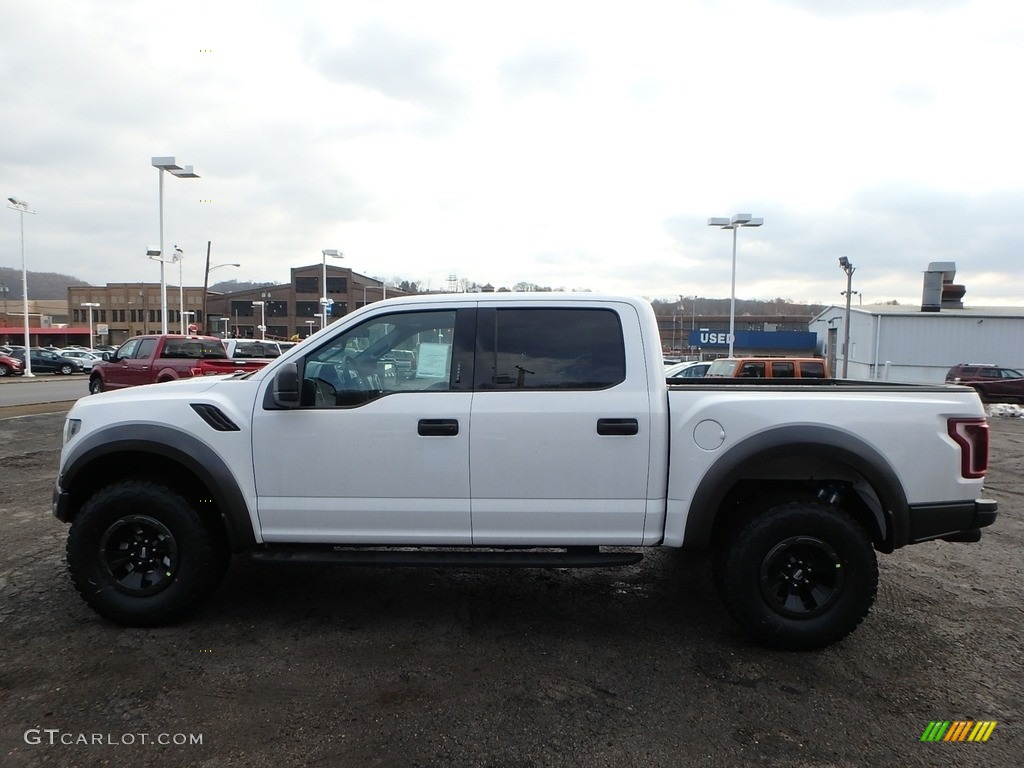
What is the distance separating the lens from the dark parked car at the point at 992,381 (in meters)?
23.2

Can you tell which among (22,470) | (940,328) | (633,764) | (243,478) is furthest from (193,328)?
(940,328)

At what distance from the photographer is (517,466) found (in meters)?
3.75

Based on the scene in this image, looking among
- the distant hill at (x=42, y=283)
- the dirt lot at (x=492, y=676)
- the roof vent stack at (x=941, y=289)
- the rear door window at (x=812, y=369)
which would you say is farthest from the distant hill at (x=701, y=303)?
the dirt lot at (x=492, y=676)

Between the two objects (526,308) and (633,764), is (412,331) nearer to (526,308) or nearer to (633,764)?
(526,308)

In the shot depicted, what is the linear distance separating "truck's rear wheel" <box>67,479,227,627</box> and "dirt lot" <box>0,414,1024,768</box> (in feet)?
0.58

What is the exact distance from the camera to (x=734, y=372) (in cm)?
1570

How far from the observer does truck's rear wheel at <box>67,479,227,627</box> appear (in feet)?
12.8

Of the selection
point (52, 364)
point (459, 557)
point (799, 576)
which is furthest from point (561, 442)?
point (52, 364)

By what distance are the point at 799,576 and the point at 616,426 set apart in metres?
1.35

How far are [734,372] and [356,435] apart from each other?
44.0ft

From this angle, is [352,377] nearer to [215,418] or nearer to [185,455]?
[215,418]

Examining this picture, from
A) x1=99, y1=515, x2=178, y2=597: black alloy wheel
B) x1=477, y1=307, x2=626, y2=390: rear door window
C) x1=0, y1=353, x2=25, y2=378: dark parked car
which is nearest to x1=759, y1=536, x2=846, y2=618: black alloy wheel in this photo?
x1=477, y1=307, x2=626, y2=390: rear door window

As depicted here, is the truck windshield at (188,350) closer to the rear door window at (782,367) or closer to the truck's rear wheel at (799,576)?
the rear door window at (782,367)

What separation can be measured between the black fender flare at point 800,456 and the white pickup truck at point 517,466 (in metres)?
0.01
